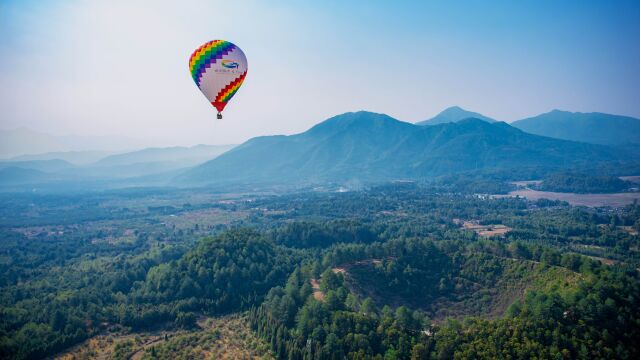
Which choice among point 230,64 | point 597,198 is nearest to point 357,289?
point 230,64

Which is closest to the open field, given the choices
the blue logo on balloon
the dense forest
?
the dense forest

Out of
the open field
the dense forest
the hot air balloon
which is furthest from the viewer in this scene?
the open field

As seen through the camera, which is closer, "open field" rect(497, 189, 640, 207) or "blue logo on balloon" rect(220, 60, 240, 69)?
"blue logo on balloon" rect(220, 60, 240, 69)

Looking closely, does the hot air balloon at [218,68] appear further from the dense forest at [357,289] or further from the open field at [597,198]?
the open field at [597,198]

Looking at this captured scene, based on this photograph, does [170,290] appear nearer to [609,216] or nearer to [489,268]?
[489,268]

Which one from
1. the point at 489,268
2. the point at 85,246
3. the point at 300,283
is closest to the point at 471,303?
the point at 489,268

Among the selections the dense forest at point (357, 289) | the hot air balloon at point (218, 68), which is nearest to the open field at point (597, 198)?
the dense forest at point (357, 289)

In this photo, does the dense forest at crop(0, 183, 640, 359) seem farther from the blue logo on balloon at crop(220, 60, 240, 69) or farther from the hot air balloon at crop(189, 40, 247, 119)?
the blue logo on balloon at crop(220, 60, 240, 69)
